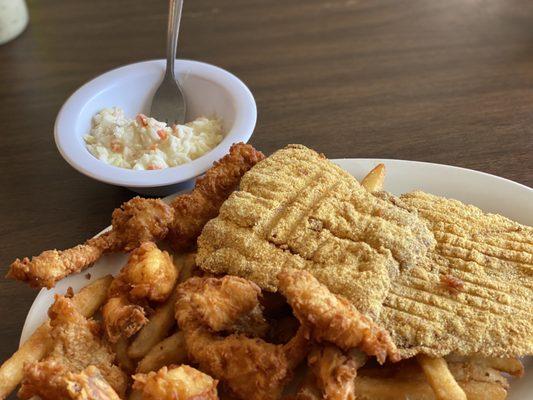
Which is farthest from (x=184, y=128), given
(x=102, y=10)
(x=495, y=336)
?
(x=102, y=10)

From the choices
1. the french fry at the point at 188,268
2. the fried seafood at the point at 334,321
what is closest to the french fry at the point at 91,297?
the french fry at the point at 188,268

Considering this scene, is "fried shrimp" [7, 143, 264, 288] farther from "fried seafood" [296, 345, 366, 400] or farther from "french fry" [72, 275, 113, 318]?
"fried seafood" [296, 345, 366, 400]

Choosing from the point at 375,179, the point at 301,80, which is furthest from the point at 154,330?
the point at 301,80

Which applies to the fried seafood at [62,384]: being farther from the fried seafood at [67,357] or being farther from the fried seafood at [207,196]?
the fried seafood at [207,196]

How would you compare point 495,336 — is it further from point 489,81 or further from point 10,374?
point 489,81

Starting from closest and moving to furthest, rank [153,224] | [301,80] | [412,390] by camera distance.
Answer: [412,390] < [153,224] < [301,80]

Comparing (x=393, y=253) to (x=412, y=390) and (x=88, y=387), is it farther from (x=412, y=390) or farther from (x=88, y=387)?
(x=88, y=387)
